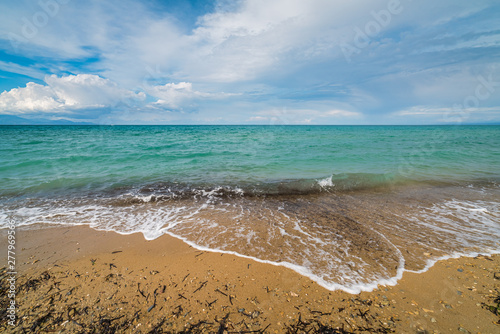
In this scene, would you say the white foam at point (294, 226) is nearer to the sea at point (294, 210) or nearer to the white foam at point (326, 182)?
the sea at point (294, 210)

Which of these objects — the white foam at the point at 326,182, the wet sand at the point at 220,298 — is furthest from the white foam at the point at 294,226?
the white foam at the point at 326,182

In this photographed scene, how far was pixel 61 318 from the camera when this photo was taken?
2904 millimetres

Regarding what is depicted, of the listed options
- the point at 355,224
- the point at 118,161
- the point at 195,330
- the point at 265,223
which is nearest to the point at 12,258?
the point at 195,330

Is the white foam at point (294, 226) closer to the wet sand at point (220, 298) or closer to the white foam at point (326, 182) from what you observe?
the wet sand at point (220, 298)

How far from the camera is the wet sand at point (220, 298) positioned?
111 inches

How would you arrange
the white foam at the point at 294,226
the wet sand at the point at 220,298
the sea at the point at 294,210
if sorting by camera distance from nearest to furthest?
1. the wet sand at the point at 220,298
2. the white foam at the point at 294,226
3. the sea at the point at 294,210

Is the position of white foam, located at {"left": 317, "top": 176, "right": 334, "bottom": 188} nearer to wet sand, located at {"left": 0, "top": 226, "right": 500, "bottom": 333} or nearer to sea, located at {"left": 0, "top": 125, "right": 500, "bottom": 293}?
sea, located at {"left": 0, "top": 125, "right": 500, "bottom": 293}

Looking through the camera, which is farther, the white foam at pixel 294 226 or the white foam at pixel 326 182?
the white foam at pixel 326 182

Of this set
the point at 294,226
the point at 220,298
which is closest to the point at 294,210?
the point at 294,226

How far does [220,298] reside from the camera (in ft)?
10.7

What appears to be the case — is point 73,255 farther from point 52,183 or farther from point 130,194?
point 52,183

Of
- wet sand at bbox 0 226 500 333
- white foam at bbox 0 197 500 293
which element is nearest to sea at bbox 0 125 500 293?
white foam at bbox 0 197 500 293

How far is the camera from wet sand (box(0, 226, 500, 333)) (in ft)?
9.22

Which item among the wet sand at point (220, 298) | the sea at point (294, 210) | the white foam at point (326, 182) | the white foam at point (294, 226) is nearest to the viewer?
the wet sand at point (220, 298)
